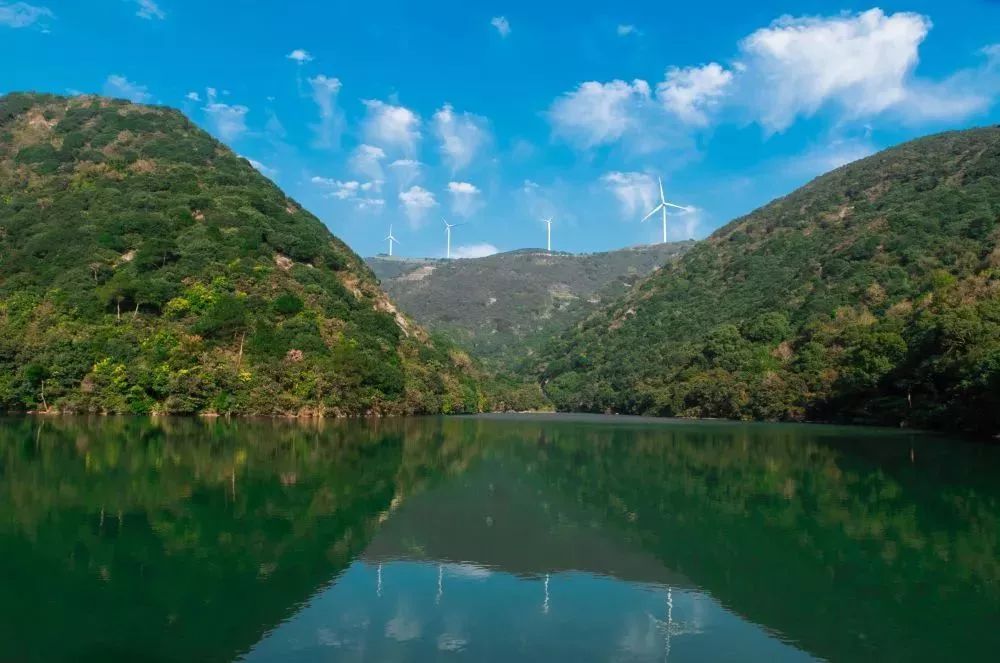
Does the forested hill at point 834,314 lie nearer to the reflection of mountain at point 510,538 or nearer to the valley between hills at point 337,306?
the valley between hills at point 337,306

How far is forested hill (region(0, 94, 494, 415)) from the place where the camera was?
212 ft

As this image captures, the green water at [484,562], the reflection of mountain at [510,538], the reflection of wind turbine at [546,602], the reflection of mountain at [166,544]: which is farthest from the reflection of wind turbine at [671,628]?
the reflection of mountain at [166,544]

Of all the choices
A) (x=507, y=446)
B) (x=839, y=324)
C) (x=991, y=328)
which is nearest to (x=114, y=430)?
(x=507, y=446)

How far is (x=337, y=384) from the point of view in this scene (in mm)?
71812

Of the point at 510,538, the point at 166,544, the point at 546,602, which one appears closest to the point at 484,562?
the point at 510,538

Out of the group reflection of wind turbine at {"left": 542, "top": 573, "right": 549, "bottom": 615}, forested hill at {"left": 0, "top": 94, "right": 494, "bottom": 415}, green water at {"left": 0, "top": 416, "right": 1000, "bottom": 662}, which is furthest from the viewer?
forested hill at {"left": 0, "top": 94, "right": 494, "bottom": 415}

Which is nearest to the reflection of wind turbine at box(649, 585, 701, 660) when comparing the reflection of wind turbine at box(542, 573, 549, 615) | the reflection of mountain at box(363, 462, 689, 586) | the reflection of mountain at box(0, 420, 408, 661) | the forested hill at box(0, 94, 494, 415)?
the reflection of wind turbine at box(542, 573, 549, 615)

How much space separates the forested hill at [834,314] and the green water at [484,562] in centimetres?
3369

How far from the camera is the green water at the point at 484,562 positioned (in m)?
10.3

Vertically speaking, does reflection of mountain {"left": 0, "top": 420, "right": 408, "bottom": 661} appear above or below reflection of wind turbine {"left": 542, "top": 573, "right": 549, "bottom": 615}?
above

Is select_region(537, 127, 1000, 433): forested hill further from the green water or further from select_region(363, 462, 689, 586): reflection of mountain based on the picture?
select_region(363, 462, 689, 586): reflection of mountain

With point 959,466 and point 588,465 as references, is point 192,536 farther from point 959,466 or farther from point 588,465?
point 959,466

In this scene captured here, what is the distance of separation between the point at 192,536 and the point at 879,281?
101m

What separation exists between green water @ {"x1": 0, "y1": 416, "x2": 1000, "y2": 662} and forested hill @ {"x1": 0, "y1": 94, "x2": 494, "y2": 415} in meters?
36.7
